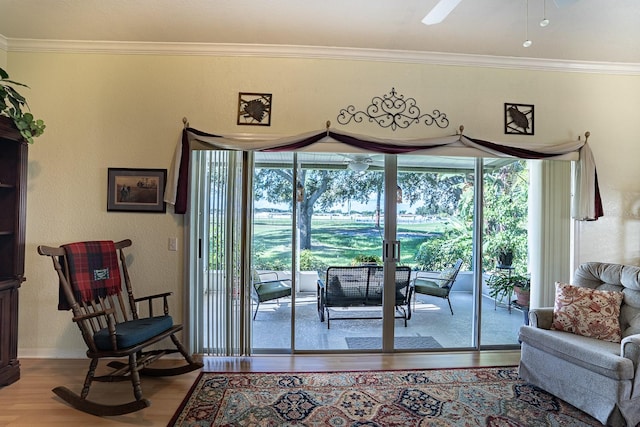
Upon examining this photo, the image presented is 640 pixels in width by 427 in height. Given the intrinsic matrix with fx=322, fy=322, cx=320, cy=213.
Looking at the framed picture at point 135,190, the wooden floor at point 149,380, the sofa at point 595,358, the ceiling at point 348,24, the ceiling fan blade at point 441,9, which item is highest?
the ceiling at point 348,24

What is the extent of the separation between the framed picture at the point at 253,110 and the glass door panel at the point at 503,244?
2325 mm

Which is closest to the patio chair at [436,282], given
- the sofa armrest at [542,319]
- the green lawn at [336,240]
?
the green lawn at [336,240]

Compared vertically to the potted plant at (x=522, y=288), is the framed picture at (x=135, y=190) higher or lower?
higher

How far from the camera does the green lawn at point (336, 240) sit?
3.24m

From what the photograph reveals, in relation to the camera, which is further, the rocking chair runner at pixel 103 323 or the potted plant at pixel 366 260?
the potted plant at pixel 366 260

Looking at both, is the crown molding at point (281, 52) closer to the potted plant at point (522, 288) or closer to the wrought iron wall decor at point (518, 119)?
the wrought iron wall decor at point (518, 119)

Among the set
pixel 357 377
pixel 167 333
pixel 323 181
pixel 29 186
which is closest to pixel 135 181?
pixel 29 186

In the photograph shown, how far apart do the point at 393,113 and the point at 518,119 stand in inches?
50.8

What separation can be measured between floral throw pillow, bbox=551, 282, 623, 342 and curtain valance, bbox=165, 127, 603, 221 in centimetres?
92

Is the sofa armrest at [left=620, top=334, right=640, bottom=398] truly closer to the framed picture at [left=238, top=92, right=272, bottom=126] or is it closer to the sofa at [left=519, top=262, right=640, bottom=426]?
the sofa at [left=519, top=262, right=640, bottom=426]

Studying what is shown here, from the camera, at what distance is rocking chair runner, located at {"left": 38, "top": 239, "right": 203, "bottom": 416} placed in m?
2.22

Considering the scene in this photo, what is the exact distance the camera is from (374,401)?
2.37 meters

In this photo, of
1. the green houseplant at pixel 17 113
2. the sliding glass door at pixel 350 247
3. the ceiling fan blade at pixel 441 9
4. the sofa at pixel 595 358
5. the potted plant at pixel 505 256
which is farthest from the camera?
the potted plant at pixel 505 256

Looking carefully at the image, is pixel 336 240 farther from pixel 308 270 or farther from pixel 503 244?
pixel 503 244
